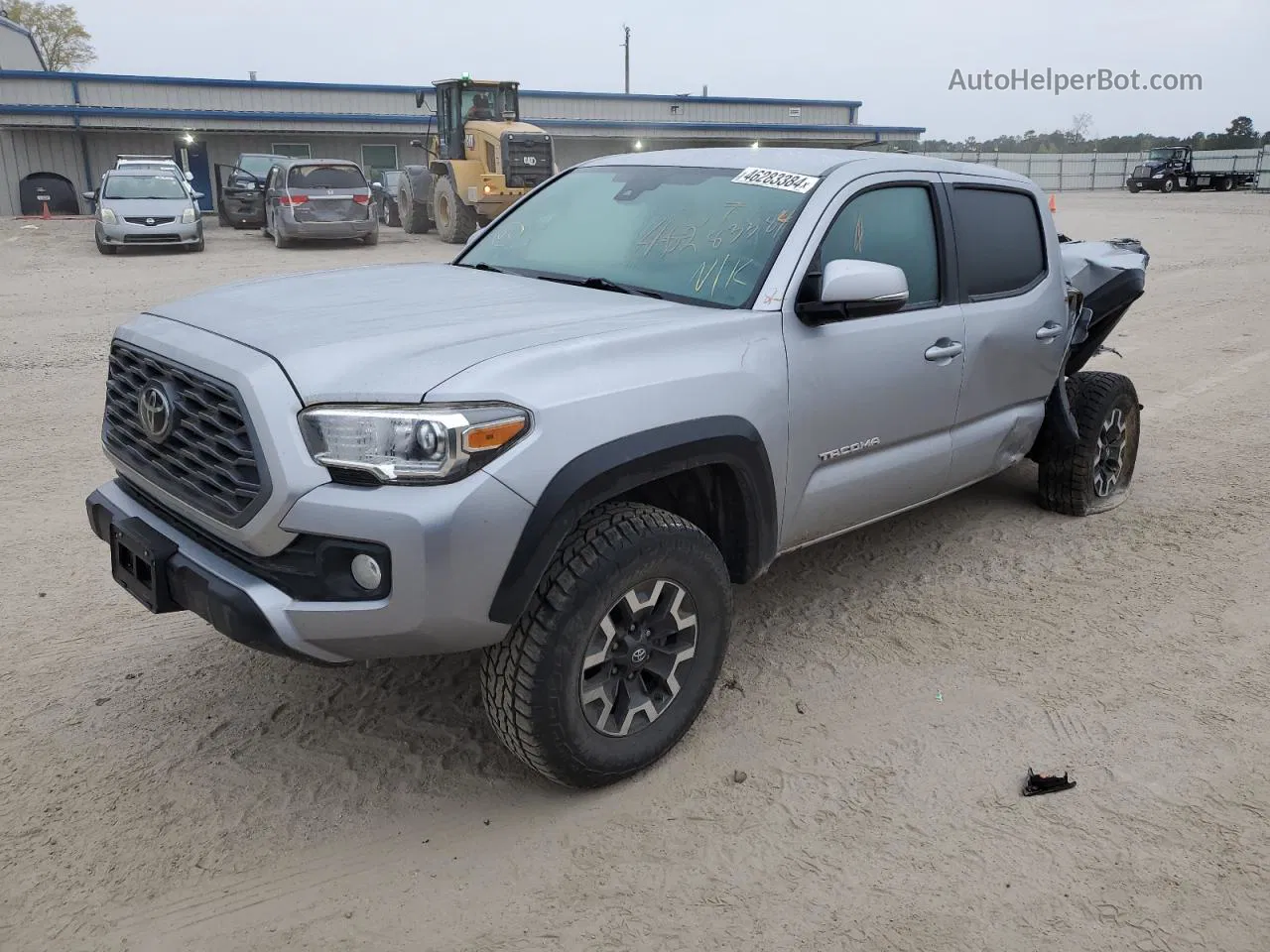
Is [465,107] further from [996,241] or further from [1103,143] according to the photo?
[1103,143]

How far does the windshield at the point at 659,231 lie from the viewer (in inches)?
137

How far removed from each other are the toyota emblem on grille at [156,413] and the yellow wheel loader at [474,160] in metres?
15.5

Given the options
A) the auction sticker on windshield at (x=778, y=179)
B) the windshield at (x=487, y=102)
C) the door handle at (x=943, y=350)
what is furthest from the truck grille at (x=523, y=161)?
the door handle at (x=943, y=350)

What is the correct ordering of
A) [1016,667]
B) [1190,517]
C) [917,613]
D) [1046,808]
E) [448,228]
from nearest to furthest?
1. [1046,808]
2. [1016,667]
3. [917,613]
4. [1190,517]
5. [448,228]

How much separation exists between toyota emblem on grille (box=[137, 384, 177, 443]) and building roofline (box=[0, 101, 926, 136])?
32160mm

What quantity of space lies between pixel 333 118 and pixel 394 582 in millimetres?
33900

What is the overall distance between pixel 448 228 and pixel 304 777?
18.3 metres

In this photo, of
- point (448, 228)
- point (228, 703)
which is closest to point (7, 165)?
point (448, 228)

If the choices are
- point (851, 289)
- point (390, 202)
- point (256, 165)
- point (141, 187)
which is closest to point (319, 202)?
point (141, 187)

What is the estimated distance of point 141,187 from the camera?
60.3 feet

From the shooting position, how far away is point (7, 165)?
97.7 feet

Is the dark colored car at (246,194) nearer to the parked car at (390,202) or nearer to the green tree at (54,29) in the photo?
the parked car at (390,202)

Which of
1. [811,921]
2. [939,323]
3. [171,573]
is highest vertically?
[939,323]

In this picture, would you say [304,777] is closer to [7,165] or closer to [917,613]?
[917,613]
